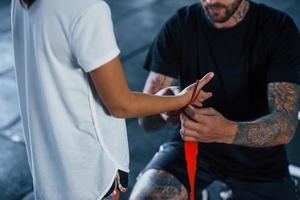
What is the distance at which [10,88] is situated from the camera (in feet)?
12.2

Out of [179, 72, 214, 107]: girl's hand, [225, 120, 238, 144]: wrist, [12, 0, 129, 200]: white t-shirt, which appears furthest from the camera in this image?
[225, 120, 238, 144]: wrist

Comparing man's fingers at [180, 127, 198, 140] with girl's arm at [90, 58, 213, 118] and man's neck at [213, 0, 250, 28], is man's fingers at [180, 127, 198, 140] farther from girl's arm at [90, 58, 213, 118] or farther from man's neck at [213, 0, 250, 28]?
man's neck at [213, 0, 250, 28]

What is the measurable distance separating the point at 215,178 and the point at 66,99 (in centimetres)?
93

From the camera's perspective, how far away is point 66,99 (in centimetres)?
119

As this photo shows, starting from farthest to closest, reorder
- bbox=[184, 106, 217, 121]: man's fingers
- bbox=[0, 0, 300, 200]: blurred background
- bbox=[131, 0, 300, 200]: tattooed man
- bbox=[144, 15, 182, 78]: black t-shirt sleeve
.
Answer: bbox=[0, 0, 300, 200]: blurred background < bbox=[144, 15, 182, 78]: black t-shirt sleeve < bbox=[131, 0, 300, 200]: tattooed man < bbox=[184, 106, 217, 121]: man's fingers

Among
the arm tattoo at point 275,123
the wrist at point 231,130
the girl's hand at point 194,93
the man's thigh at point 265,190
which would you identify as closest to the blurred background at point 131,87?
the man's thigh at point 265,190

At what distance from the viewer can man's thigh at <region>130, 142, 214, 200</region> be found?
177 centimetres

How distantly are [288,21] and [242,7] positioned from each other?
0.65 feet

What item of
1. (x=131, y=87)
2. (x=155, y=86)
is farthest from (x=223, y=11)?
(x=131, y=87)

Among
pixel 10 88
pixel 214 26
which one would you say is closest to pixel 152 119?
pixel 214 26

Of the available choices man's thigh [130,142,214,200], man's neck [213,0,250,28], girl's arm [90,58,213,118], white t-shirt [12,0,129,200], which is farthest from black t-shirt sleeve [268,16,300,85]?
white t-shirt [12,0,129,200]

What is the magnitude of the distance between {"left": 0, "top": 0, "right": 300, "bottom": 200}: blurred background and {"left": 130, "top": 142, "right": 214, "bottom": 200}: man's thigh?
592 mm

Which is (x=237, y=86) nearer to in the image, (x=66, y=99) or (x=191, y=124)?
(x=191, y=124)

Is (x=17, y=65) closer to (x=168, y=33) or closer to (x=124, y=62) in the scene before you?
(x=168, y=33)
